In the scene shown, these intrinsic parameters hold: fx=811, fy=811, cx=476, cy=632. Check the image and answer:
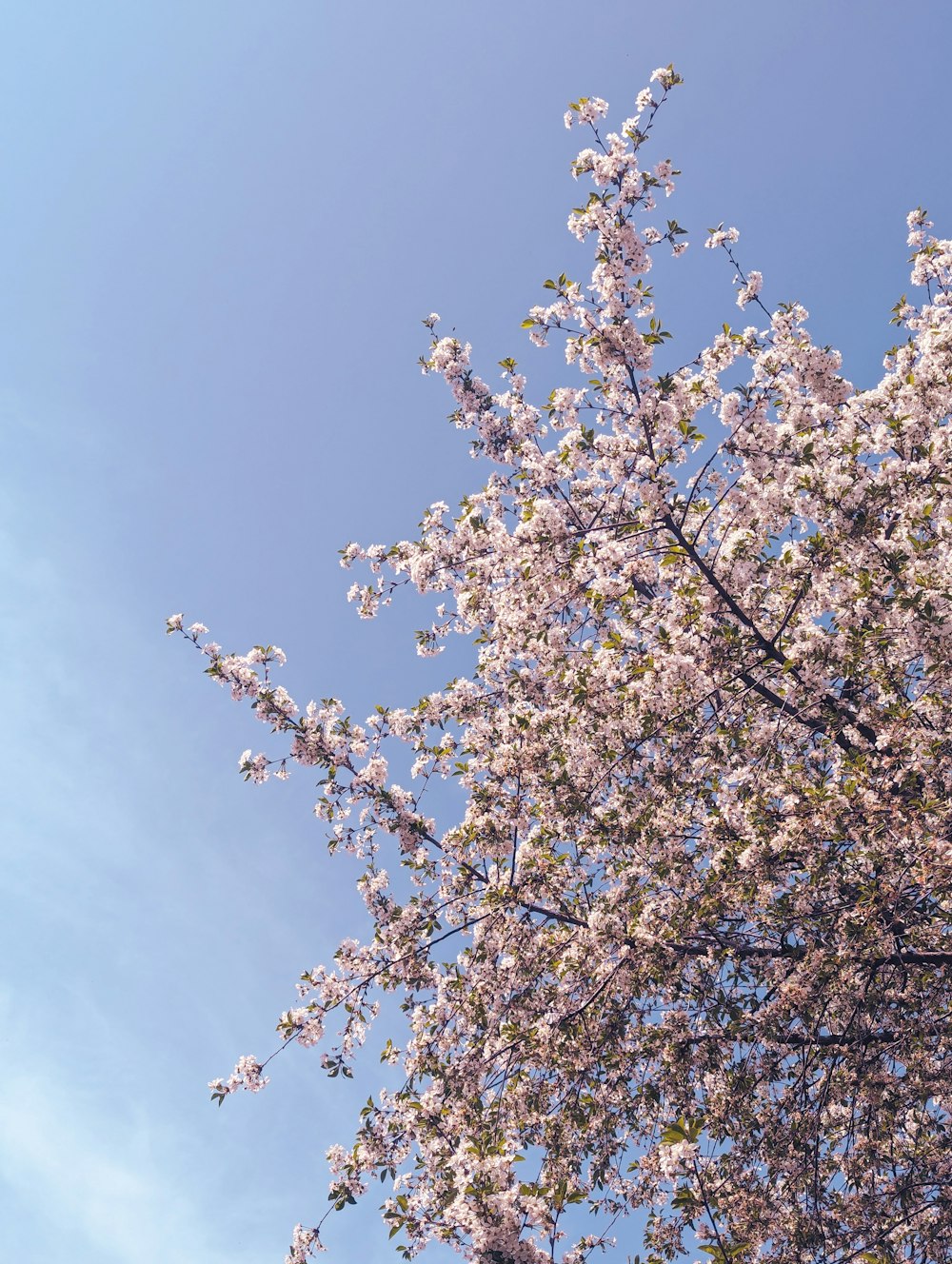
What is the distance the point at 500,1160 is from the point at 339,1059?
329cm

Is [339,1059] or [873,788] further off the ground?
[873,788]

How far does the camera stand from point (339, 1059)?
9367 mm

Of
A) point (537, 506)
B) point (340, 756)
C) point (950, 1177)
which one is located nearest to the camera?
point (950, 1177)

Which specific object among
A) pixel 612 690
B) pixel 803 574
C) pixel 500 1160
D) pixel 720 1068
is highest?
pixel 803 574

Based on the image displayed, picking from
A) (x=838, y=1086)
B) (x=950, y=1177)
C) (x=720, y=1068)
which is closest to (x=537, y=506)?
(x=720, y=1068)

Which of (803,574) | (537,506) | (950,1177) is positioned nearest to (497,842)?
(537,506)

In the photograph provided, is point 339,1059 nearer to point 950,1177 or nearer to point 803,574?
point 950,1177

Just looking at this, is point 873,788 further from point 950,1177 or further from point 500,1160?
point 500,1160

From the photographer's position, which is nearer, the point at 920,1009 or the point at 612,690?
the point at 920,1009

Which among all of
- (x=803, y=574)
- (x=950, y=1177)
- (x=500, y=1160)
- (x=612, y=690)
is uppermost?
(x=803, y=574)

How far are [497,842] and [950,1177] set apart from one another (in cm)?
522

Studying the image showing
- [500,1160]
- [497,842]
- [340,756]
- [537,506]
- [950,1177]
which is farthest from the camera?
[340,756]

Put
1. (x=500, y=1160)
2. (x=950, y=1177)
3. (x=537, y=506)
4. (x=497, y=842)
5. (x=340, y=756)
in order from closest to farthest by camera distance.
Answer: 1. (x=500, y=1160)
2. (x=950, y=1177)
3. (x=537, y=506)
4. (x=497, y=842)
5. (x=340, y=756)

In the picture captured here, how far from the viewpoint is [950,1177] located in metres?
7.51
